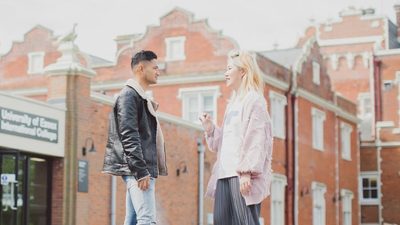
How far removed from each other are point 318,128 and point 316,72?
7.58 ft

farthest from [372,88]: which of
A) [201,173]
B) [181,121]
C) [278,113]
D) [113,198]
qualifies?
[113,198]

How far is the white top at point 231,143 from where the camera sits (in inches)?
302

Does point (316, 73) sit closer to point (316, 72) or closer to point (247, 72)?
point (316, 72)

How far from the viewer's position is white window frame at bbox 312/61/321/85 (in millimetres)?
37112

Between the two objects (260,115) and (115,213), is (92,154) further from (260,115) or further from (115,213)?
(260,115)

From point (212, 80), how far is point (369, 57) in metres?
17.9

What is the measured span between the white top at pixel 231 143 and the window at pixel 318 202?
29.1 metres

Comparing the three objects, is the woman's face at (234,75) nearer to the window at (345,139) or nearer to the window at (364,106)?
the window at (345,139)

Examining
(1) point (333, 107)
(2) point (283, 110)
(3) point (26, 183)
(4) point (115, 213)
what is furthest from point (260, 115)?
(1) point (333, 107)

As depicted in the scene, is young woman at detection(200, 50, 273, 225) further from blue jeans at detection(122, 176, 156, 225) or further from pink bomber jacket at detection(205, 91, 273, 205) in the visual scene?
blue jeans at detection(122, 176, 156, 225)

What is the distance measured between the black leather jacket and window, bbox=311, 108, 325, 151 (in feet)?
95.7

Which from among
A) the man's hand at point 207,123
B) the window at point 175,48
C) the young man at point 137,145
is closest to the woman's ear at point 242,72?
the man's hand at point 207,123

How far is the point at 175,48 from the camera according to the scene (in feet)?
104

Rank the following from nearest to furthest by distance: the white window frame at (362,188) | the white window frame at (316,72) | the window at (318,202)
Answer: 1. the window at (318,202)
2. the white window frame at (316,72)
3. the white window frame at (362,188)
